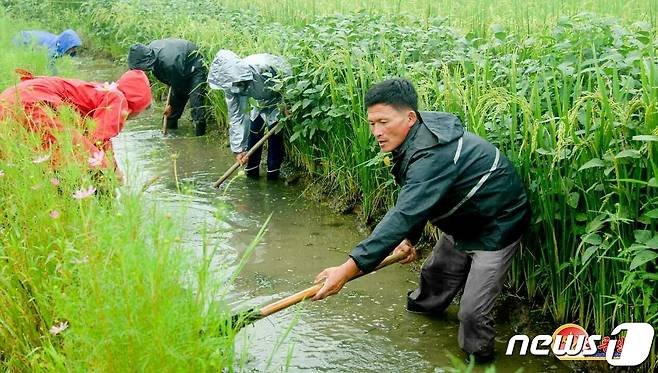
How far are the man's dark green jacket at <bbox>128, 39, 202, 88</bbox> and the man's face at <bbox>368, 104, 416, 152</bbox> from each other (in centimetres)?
554

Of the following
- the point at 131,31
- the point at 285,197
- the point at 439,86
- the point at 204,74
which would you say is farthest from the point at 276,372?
the point at 131,31

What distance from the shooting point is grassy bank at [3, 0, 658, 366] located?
10.7 ft

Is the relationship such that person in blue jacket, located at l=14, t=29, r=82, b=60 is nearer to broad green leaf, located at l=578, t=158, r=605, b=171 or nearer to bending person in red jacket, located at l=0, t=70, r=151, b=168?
bending person in red jacket, located at l=0, t=70, r=151, b=168

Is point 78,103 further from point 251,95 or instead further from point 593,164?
point 593,164

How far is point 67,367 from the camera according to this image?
7.88ft

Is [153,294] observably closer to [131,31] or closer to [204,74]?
[204,74]

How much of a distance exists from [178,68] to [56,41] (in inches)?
121

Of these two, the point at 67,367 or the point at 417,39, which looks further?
the point at 417,39

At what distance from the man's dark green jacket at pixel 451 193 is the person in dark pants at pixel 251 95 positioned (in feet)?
10.8

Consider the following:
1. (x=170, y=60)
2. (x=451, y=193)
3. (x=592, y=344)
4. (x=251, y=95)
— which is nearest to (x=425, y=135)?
(x=451, y=193)

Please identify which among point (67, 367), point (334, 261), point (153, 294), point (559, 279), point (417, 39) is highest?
point (417, 39)

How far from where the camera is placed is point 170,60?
8.52 m

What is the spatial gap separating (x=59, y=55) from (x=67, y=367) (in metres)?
8.44

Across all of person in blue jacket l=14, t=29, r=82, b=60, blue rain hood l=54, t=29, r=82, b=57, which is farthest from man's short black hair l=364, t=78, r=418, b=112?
blue rain hood l=54, t=29, r=82, b=57
